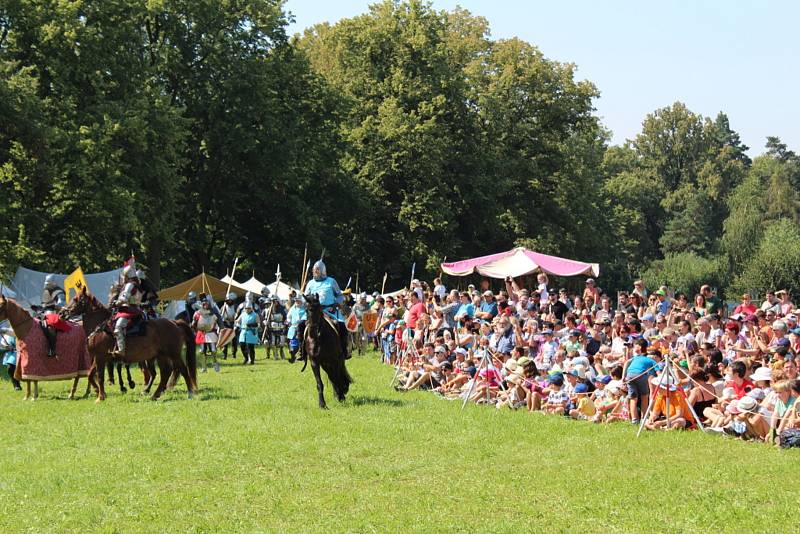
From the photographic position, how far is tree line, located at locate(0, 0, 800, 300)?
33844 millimetres

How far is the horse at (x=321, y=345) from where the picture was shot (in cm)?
1602

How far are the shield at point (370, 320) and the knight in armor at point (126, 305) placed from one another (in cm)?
1493

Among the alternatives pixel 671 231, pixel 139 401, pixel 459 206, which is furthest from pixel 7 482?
pixel 671 231

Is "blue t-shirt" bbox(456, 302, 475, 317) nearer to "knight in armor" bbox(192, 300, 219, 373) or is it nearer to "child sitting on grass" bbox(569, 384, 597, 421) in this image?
"knight in armor" bbox(192, 300, 219, 373)

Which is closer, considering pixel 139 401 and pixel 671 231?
pixel 139 401

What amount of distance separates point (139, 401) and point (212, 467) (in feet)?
24.5

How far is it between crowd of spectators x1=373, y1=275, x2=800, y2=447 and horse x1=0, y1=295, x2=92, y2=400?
6.53 m

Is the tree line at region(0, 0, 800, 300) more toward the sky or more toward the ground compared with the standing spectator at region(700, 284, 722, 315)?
more toward the sky

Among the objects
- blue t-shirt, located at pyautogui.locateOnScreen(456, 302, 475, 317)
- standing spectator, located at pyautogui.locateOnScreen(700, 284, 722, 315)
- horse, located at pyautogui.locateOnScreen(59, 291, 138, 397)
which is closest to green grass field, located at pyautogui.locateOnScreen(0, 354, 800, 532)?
horse, located at pyautogui.locateOnScreen(59, 291, 138, 397)

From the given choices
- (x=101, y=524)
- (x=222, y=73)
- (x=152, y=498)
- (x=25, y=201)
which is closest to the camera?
(x=101, y=524)

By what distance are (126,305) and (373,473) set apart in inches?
342

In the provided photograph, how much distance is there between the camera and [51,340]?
19.2 meters

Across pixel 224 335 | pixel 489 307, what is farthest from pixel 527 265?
pixel 224 335

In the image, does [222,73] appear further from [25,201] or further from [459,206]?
[459,206]
